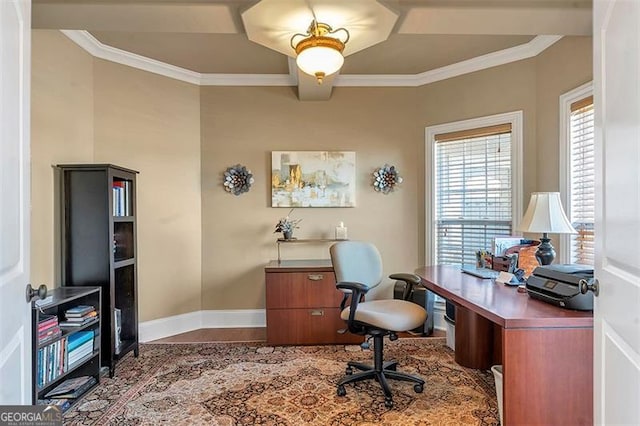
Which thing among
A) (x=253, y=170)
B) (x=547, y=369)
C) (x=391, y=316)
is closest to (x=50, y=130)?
(x=253, y=170)

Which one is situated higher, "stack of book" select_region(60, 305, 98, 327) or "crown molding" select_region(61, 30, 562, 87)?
"crown molding" select_region(61, 30, 562, 87)

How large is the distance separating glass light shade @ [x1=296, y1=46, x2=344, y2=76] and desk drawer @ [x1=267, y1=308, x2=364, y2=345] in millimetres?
2083

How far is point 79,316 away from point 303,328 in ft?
5.71

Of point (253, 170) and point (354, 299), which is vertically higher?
point (253, 170)

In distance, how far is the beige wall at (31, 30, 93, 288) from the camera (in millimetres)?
2613

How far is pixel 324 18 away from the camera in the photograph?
227 cm

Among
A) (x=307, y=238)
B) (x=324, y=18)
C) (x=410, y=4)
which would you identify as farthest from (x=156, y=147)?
(x=410, y=4)

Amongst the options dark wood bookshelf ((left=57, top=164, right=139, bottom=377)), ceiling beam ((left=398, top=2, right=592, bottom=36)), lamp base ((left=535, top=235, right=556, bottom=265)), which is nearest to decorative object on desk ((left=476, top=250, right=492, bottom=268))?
lamp base ((left=535, top=235, right=556, bottom=265))

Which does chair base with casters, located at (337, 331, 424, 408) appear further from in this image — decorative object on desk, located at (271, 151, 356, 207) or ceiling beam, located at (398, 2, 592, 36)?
ceiling beam, located at (398, 2, 592, 36)

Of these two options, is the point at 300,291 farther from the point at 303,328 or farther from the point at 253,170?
the point at 253,170

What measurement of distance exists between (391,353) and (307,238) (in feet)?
4.73

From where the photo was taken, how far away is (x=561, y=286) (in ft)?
6.21

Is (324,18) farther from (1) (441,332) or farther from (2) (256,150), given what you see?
(1) (441,332)

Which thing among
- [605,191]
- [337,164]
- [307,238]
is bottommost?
[307,238]
